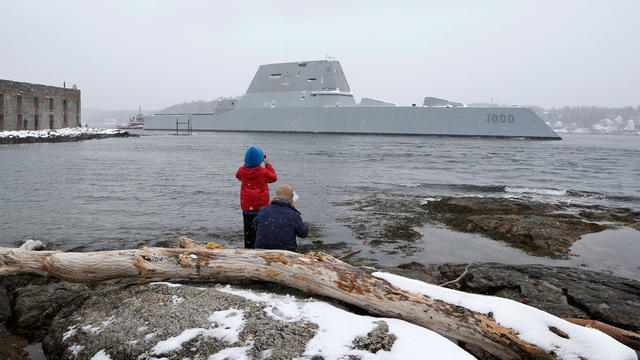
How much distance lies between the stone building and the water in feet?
47.5

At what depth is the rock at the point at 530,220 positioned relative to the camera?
5703mm

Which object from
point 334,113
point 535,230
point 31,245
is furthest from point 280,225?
point 334,113

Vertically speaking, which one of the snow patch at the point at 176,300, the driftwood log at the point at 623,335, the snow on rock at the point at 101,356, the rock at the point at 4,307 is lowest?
the rock at the point at 4,307

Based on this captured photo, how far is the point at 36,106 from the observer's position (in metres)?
30.0

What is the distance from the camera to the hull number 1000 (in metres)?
34.3

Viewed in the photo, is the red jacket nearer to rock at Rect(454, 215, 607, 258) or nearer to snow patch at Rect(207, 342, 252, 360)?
snow patch at Rect(207, 342, 252, 360)

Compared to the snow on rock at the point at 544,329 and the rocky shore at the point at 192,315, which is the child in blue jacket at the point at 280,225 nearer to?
the rocky shore at the point at 192,315

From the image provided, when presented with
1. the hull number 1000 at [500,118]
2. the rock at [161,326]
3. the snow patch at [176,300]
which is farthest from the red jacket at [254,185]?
the hull number 1000 at [500,118]

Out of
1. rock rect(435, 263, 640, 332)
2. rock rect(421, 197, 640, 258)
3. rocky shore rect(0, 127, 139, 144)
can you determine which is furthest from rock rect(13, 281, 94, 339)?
rocky shore rect(0, 127, 139, 144)

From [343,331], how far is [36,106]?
115 feet

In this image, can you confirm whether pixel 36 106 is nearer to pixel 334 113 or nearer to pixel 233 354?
pixel 334 113

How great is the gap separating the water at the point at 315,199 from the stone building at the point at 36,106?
1447cm

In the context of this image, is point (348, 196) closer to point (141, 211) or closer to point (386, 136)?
point (141, 211)

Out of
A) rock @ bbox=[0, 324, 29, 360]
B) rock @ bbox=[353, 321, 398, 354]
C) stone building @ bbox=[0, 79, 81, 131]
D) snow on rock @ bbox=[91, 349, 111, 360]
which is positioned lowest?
rock @ bbox=[0, 324, 29, 360]
